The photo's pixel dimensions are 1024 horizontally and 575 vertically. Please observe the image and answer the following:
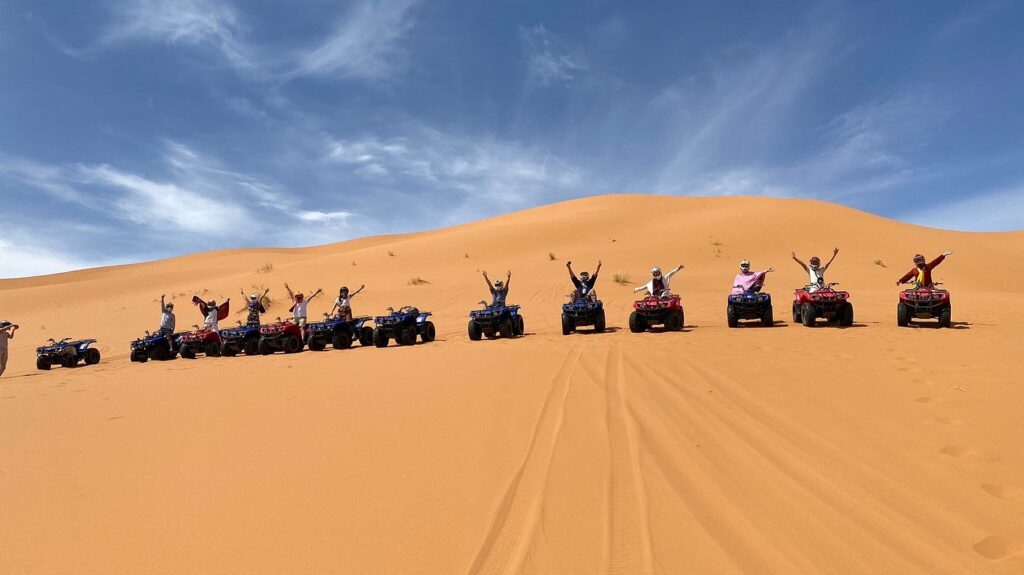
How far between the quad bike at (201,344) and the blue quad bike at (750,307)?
1205 centimetres

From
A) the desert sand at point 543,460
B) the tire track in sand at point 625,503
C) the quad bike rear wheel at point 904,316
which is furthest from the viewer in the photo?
the quad bike rear wheel at point 904,316

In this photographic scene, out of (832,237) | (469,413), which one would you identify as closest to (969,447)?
(469,413)

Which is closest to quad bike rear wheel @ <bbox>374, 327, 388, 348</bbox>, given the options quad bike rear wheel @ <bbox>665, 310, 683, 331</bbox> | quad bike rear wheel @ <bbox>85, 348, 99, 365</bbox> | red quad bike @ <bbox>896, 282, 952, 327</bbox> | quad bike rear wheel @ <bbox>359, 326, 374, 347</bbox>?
quad bike rear wheel @ <bbox>359, 326, 374, 347</bbox>

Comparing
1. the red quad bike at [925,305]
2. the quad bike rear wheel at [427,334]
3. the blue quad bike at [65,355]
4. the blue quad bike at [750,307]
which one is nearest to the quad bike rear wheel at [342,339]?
the quad bike rear wheel at [427,334]

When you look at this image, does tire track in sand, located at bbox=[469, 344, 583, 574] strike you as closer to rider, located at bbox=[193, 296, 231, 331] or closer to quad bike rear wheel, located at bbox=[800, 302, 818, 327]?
quad bike rear wheel, located at bbox=[800, 302, 818, 327]

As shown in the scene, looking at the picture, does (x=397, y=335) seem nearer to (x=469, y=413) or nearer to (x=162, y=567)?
(x=469, y=413)

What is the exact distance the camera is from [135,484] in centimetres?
424

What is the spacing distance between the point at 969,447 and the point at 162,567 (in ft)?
17.5

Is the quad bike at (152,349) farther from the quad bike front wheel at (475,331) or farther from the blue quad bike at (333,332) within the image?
the quad bike front wheel at (475,331)

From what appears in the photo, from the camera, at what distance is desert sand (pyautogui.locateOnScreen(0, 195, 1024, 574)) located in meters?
3.07

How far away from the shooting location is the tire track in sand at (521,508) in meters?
3.00

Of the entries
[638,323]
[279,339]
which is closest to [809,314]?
[638,323]

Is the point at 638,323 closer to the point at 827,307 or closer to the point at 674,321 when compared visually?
the point at 674,321

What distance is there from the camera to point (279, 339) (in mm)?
13469
